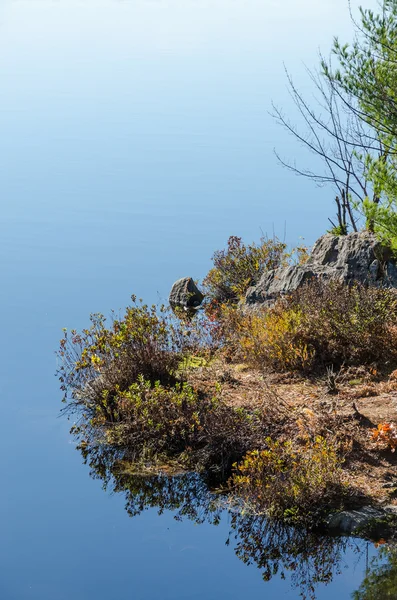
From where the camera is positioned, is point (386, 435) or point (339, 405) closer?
point (386, 435)

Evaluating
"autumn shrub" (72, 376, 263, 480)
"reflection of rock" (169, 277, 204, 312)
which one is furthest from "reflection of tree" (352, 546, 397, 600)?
"reflection of rock" (169, 277, 204, 312)

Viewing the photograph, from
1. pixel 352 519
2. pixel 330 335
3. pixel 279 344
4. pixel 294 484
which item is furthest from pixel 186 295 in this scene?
pixel 352 519

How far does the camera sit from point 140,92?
213ft

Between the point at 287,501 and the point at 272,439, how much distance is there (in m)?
1.32

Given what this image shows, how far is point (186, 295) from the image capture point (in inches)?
652

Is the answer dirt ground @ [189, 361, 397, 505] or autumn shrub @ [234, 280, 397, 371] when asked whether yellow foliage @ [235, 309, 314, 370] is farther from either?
dirt ground @ [189, 361, 397, 505]

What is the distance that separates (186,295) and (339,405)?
7248 millimetres

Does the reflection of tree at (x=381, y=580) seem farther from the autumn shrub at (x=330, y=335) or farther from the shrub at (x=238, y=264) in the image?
the shrub at (x=238, y=264)

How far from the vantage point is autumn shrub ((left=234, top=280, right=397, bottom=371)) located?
428 inches

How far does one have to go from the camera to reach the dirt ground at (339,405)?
8.45 metres

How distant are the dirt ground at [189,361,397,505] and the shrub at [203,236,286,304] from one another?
167 inches

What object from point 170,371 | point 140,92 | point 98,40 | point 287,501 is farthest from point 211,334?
point 98,40

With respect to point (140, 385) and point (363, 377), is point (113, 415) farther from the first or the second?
point (363, 377)

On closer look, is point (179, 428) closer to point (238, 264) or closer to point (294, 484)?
point (294, 484)
